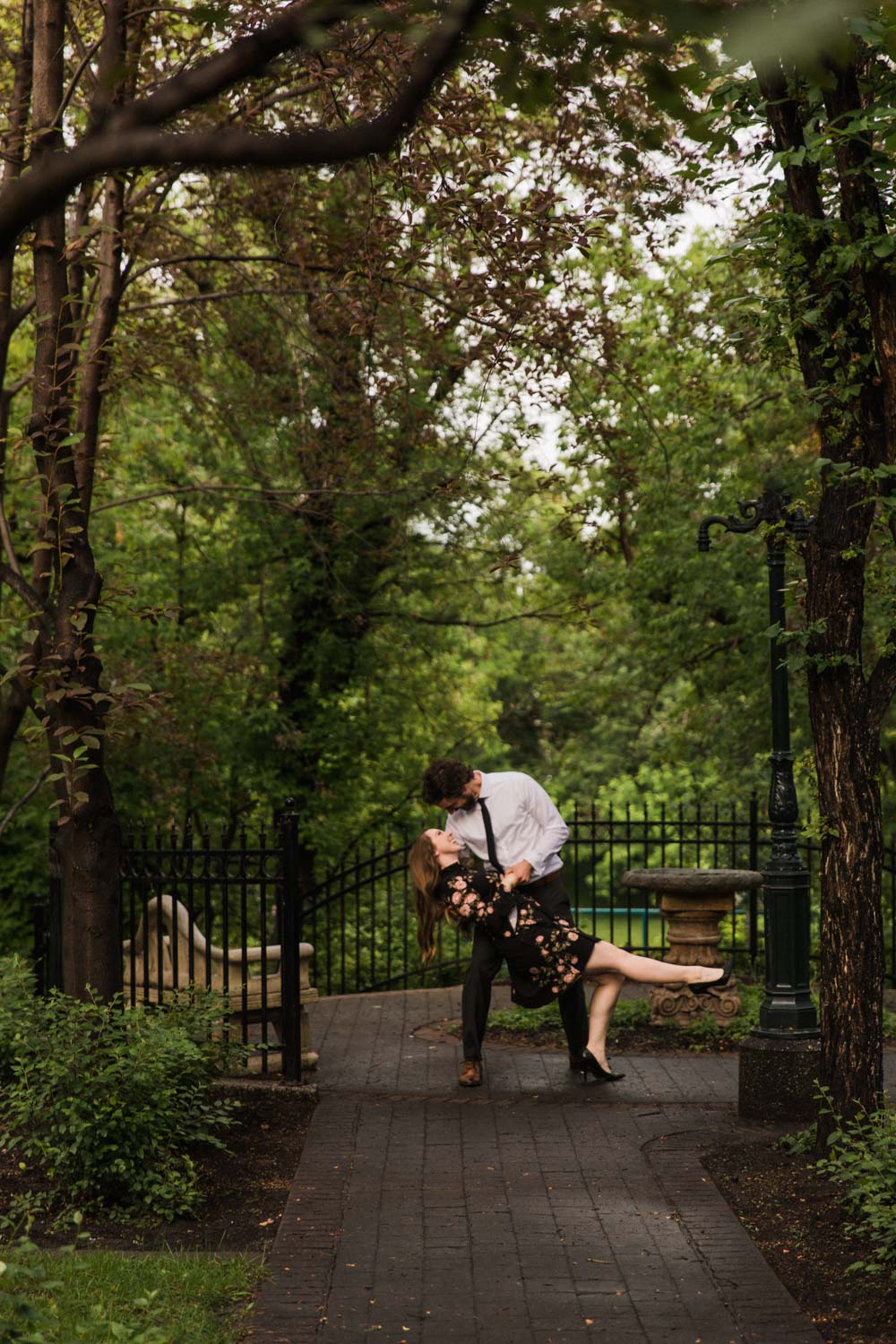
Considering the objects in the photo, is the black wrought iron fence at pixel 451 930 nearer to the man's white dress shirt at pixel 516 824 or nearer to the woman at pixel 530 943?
the woman at pixel 530 943

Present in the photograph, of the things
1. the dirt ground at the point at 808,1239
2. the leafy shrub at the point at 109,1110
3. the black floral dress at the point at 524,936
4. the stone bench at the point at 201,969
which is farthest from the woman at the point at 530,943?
the leafy shrub at the point at 109,1110

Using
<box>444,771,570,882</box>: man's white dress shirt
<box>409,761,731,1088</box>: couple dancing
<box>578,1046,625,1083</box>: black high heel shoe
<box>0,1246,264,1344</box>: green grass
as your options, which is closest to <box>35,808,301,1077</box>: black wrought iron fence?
<box>409,761,731,1088</box>: couple dancing

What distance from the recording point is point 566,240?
26.2 feet

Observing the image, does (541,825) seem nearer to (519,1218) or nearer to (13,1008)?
(519,1218)

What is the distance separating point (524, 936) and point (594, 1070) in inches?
37.7

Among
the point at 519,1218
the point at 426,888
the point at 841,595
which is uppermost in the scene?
the point at 841,595

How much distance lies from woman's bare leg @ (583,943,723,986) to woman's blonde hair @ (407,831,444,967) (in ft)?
3.02

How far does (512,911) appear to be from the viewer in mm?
8258

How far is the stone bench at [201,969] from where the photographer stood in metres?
8.29

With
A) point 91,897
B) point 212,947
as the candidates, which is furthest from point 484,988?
point 91,897

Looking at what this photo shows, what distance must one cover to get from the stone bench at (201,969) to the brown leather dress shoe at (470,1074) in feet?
3.30

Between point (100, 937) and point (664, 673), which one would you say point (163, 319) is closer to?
point (100, 937)

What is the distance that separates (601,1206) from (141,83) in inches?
288

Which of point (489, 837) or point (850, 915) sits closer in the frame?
→ point (850, 915)
